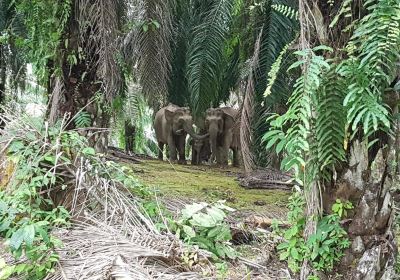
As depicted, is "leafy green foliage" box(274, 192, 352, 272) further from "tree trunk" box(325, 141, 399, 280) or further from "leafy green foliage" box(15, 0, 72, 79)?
"leafy green foliage" box(15, 0, 72, 79)

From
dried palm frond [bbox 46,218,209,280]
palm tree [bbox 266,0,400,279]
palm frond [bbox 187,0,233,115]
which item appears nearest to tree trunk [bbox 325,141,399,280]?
palm tree [bbox 266,0,400,279]

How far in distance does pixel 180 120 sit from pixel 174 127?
32cm

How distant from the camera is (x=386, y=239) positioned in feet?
10.8

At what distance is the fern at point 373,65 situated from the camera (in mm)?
2867

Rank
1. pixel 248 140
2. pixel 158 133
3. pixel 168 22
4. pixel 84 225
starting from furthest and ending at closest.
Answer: pixel 158 133
pixel 168 22
pixel 248 140
pixel 84 225

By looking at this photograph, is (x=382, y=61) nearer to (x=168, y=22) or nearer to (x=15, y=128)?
(x=15, y=128)

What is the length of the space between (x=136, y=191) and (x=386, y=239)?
2.14 meters

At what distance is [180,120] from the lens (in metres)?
12.2

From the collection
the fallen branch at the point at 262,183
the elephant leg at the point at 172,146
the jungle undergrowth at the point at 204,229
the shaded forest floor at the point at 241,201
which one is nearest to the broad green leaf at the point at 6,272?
the jungle undergrowth at the point at 204,229

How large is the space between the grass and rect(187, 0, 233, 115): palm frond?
A: 1060 millimetres

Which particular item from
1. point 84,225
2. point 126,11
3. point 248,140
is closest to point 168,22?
point 126,11

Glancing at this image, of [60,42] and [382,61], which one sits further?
[60,42]

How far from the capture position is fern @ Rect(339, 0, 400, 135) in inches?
113

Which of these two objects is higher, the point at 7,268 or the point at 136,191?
the point at 136,191
